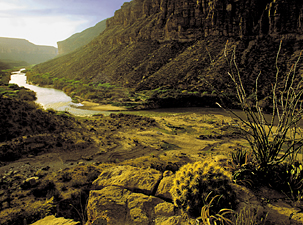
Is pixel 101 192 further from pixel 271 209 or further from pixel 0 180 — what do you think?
pixel 0 180

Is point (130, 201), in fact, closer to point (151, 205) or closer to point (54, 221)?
point (151, 205)

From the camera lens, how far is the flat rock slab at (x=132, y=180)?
4.09 metres

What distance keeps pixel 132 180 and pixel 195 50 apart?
41515mm

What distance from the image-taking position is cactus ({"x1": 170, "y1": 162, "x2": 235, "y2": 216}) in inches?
122

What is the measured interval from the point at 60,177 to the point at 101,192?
3.25 m

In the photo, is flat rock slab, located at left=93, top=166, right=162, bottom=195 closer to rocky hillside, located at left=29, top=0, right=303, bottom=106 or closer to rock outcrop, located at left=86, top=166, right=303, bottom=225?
rock outcrop, located at left=86, top=166, right=303, bottom=225

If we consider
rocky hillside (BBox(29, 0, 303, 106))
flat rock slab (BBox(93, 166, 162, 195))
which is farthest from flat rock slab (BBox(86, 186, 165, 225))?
rocky hillside (BBox(29, 0, 303, 106))

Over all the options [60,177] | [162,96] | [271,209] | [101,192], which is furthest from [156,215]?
[162,96]

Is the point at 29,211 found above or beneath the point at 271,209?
beneath

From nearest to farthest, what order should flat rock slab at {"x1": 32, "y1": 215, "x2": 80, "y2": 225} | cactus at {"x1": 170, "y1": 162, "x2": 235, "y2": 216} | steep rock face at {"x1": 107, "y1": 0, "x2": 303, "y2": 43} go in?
cactus at {"x1": 170, "y1": 162, "x2": 235, "y2": 216} < flat rock slab at {"x1": 32, "y1": 215, "x2": 80, "y2": 225} < steep rock face at {"x1": 107, "y1": 0, "x2": 303, "y2": 43}

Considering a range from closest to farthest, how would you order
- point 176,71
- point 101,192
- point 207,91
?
point 101,192
point 207,91
point 176,71

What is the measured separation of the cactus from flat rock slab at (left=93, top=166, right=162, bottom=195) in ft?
2.29

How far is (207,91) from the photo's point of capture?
32.0 meters

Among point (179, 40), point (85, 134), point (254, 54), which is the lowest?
point (85, 134)
